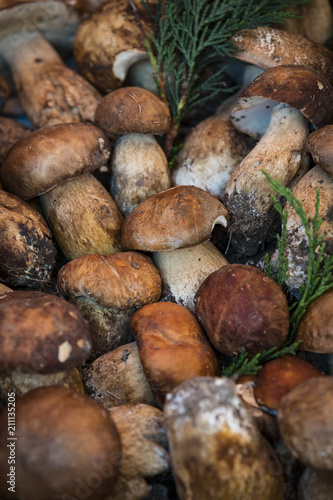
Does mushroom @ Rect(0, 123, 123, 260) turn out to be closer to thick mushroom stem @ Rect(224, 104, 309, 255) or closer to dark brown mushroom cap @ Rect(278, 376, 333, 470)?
thick mushroom stem @ Rect(224, 104, 309, 255)

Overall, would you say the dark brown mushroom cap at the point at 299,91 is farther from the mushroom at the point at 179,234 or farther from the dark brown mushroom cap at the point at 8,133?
the dark brown mushroom cap at the point at 8,133

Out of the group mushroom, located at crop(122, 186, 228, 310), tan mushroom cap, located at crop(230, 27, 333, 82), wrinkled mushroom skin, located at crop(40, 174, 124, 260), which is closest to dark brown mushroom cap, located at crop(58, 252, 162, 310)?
mushroom, located at crop(122, 186, 228, 310)

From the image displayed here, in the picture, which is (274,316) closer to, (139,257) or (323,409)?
(323,409)

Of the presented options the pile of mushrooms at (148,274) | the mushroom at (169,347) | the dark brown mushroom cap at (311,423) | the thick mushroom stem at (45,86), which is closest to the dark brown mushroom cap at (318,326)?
the pile of mushrooms at (148,274)

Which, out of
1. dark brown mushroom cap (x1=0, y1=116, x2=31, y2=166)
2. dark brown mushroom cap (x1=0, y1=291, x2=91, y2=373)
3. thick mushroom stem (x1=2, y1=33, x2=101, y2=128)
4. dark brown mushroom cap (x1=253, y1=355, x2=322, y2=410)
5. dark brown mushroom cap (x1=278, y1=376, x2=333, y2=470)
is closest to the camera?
dark brown mushroom cap (x1=278, y1=376, x2=333, y2=470)

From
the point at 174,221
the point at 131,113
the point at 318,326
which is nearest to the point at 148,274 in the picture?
the point at 174,221

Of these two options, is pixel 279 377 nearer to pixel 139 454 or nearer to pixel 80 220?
pixel 139 454
